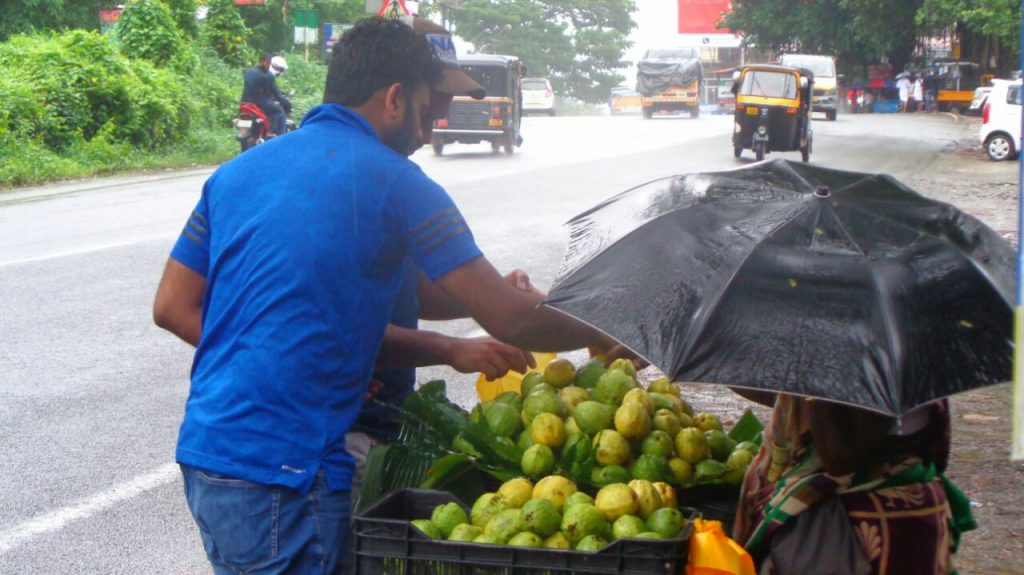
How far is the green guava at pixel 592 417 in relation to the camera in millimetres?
2826

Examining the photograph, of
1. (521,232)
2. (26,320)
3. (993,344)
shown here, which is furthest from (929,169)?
(993,344)

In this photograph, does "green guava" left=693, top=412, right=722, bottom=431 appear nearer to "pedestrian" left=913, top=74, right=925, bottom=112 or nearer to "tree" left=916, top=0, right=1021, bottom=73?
"tree" left=916, top=0, right=1021, bottom=73

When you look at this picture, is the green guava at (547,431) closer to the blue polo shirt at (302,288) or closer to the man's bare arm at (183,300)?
the blue polo shirt at (302,288)

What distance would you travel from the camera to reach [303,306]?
2.29 meters

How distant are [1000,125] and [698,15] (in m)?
64.0

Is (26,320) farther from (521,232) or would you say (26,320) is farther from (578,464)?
(578,464)

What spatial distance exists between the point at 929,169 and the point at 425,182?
2072 cm

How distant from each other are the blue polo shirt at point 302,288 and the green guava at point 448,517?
0.19m

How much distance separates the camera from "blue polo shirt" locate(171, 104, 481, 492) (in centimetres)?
229

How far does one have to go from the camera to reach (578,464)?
105 inches

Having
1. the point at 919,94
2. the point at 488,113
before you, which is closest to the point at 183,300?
the point at 488,113

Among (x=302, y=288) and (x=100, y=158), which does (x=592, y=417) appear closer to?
(x=302, y=288)

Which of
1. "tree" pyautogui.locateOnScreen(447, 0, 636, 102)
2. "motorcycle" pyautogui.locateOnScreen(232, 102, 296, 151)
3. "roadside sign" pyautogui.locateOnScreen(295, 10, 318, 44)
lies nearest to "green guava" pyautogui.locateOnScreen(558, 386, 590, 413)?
"motorcycle" pyautogui.locateOnScreen(232, 102, 296, 151)

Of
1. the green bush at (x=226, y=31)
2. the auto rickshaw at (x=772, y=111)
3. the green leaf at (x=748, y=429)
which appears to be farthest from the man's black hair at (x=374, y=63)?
the green bush at (x=226, y=31)
